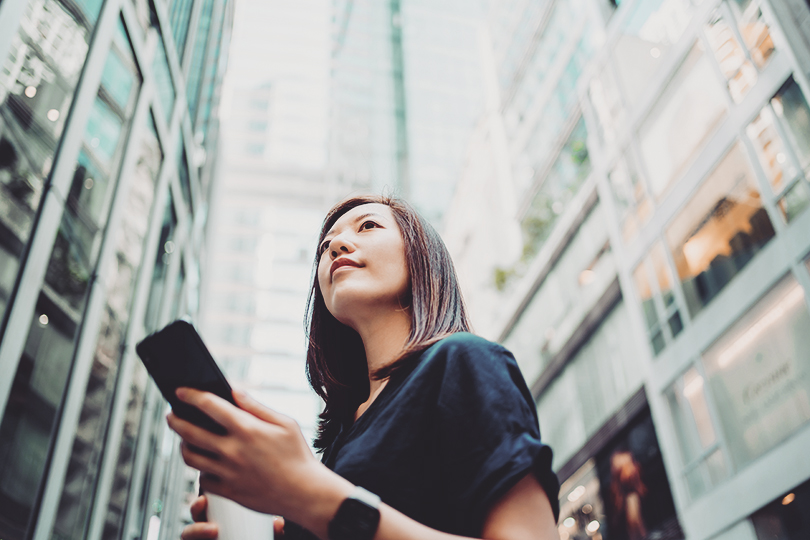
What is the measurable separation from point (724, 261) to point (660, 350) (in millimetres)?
2726

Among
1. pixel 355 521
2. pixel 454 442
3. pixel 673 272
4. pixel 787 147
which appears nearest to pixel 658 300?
pixel 673 272

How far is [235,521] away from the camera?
1.14 metres

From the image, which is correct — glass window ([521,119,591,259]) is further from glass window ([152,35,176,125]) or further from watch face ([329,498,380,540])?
watch face ([329,498,380,540])

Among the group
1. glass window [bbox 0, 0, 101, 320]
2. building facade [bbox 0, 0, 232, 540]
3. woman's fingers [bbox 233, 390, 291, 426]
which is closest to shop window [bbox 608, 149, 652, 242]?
building facade [bbox 0, 0, 232, 540]

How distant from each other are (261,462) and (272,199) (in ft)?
256

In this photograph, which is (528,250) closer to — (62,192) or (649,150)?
(649,150)

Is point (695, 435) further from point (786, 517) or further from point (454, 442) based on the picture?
point (454, 442)

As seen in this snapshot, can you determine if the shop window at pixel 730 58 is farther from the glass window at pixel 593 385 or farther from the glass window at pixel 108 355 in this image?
the glass window at pixel 108 355

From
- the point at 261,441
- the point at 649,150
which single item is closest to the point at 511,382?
the point at 261,441

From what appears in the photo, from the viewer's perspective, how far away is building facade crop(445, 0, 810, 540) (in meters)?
9.14

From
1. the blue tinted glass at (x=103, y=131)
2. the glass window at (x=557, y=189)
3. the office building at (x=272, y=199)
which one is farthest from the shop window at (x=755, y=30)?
the office building at (x=272, y=199)

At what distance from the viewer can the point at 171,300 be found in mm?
12453

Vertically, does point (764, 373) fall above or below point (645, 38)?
below

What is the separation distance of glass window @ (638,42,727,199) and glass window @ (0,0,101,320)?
31.2 ft
